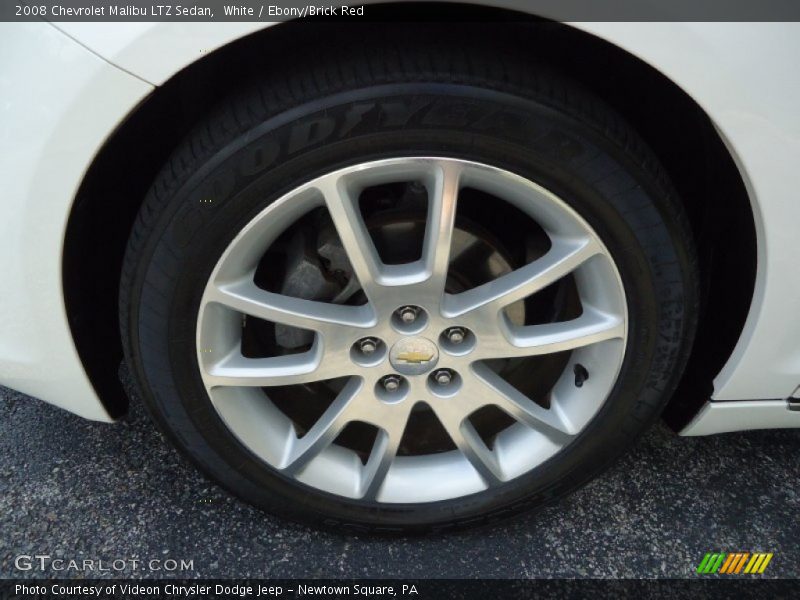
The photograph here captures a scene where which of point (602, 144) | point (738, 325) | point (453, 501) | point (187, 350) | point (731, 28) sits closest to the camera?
point (731, 28)

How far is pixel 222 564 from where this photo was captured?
1.44 meters

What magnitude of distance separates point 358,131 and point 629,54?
0.45 metres

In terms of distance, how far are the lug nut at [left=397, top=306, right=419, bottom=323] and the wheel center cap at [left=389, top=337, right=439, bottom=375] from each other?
38mm

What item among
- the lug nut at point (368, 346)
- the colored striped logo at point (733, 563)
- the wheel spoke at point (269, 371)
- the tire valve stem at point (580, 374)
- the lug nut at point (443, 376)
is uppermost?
the lug nut at point (368, 346)

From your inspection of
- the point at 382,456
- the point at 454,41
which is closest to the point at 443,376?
the point at 382,456

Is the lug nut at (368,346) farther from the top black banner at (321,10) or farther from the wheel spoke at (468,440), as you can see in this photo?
the top black banner at (321,10)

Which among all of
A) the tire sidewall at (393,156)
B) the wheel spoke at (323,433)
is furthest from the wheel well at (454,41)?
the wheel spoke at (323,433)

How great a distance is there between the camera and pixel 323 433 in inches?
54.4

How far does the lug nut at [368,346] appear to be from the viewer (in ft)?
4.27

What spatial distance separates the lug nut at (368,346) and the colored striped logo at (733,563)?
832 millimetres

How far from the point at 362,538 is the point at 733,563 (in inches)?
30.9

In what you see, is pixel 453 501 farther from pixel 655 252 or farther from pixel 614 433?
pixel 655 252

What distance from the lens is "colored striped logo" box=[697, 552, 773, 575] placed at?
1457mm

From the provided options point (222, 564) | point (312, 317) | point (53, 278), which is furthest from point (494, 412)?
point (53, 278)
